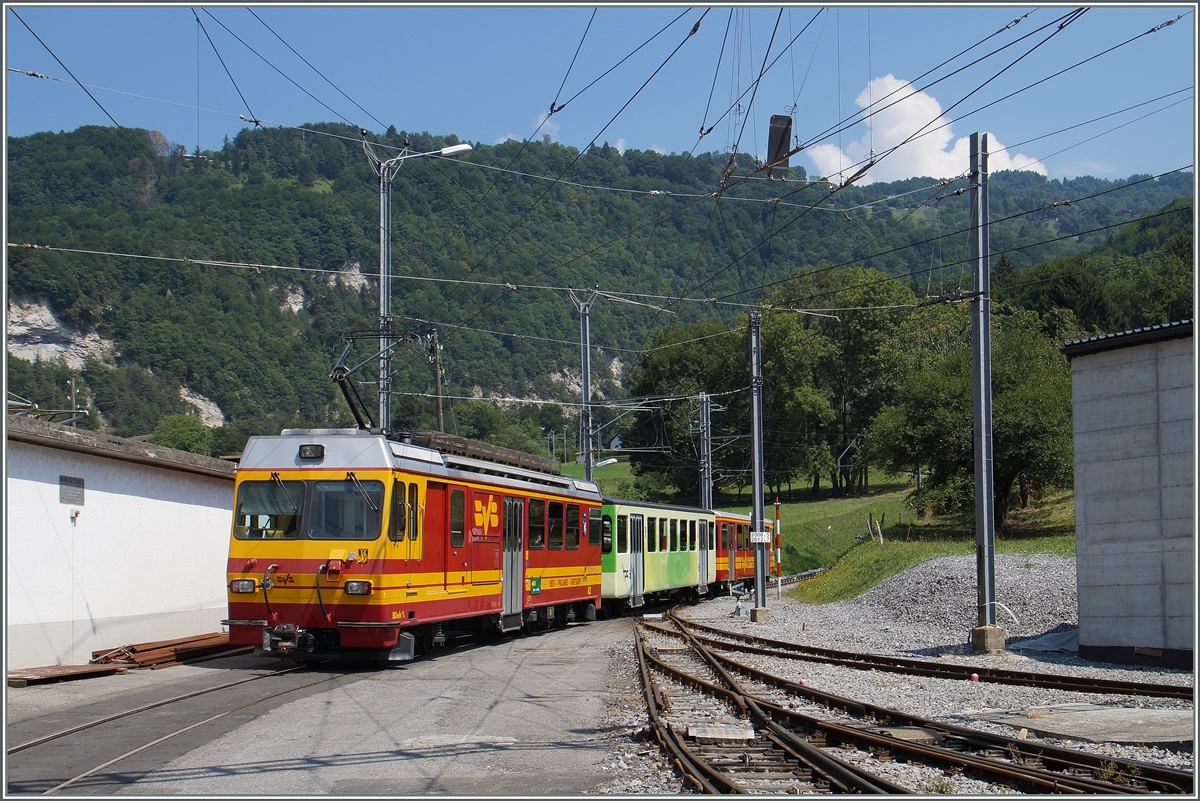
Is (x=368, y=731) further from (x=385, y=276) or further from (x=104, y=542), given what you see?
(x=385, y=276)

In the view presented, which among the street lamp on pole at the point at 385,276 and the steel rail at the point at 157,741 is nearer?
the steel rail at the point at 157,741

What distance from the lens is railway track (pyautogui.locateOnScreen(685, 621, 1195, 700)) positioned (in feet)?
36.9

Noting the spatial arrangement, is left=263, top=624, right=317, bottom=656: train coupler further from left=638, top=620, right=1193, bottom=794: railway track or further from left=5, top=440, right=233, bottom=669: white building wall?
left=638, top=620, right=1193, bottom=794: railway track

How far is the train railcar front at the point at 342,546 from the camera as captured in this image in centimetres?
1341

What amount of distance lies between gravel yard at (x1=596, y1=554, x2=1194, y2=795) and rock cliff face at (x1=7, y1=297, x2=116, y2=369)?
6633 centimetres

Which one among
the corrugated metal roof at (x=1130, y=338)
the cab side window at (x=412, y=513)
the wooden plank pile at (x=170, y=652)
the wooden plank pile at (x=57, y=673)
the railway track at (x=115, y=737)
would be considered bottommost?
the wooden plank pile at (x=170, y=652)

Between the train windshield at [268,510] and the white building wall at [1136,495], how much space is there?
10995mm

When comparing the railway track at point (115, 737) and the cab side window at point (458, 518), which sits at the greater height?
the cab side window at point (458, 518)

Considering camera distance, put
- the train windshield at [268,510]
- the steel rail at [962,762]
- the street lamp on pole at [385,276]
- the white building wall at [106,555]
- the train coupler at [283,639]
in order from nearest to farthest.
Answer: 1. the steel rail at [962,762]
2. the train coupler at [283,639]
3. the white building wall at [106,555]
4. the train windshield at [268,510]
5. the street lamp on pole at [385,276]

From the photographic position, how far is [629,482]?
84.9m

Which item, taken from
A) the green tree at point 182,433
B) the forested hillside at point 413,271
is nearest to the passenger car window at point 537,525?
the forested hillside at point 413,271

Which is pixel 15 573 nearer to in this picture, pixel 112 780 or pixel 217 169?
pixel 112 780

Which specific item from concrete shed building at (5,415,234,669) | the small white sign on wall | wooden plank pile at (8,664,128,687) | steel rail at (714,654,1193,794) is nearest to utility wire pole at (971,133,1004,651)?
steel rail at (714,654,1193,794)

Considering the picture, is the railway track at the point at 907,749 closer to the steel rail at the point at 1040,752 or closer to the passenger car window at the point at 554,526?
the steel rail at the point at 1040,752
